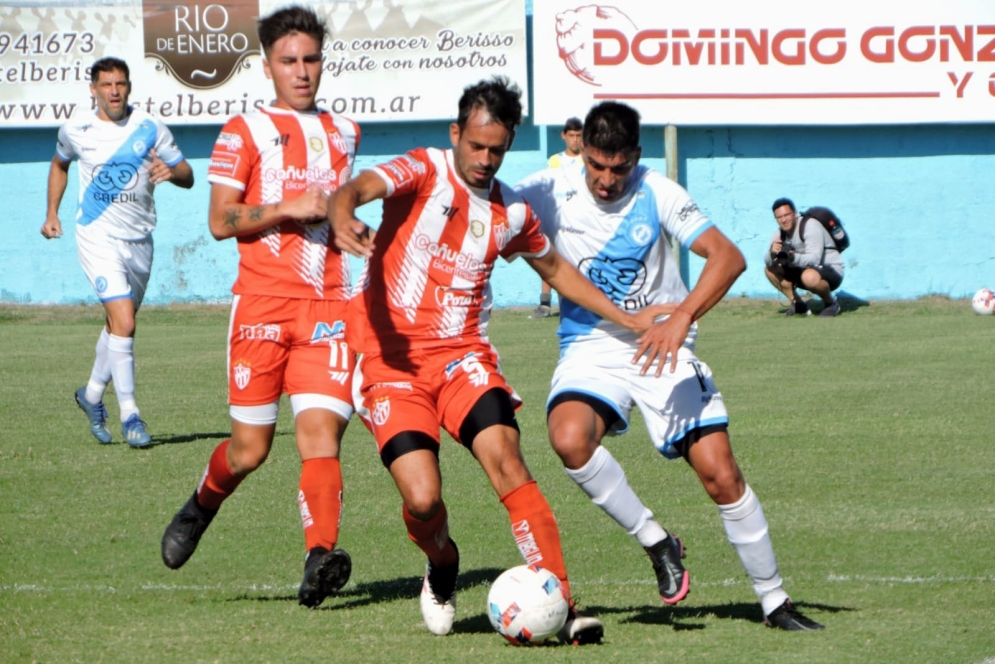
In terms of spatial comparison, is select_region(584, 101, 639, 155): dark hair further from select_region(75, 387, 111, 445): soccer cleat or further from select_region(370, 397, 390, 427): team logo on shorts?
select_region(75, 387, 111, 445): soccer cleat

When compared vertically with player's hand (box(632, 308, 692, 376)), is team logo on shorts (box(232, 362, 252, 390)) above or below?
below

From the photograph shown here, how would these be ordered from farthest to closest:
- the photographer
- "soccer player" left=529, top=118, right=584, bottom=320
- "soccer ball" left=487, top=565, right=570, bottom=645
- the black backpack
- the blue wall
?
1. the blue wall
2. the black backpack
3. the photographer
4. "soccer player" left=529, top=118, right=584, bottom=320
5. "soccer ball" left=487, top=565, right=570, bottom=645

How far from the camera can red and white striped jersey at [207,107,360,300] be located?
5.68 m

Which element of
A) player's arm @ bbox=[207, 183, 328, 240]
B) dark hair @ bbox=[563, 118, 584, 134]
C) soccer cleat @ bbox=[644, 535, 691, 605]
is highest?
dark hair @ bbox=[563, 118, 584, 134]

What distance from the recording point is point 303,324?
575 centimetres

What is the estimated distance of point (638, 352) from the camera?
17.3 ft

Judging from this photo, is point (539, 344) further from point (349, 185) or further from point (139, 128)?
point (349, 185)

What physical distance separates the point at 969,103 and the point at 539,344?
7617 millimetres

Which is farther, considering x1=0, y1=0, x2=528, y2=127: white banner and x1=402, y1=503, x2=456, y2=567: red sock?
x1=0, y1=0, x2=528, y2=127: white banner

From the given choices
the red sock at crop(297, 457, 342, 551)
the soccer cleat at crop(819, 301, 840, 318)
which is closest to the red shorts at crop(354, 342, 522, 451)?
the red sock at crop(297, 457, 342, 551)

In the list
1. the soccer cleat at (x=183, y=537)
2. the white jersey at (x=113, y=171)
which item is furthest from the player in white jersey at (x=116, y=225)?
the soccer cleat at (x=183, y=537)

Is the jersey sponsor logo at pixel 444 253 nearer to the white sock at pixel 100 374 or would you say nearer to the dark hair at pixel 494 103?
the dark hair at pixel 494 103

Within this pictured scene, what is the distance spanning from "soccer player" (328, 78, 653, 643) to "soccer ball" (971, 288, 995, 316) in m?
13.8

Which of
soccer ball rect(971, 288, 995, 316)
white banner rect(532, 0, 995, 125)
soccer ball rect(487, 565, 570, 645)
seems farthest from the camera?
white banner rect(532, 0, 995, 125)
